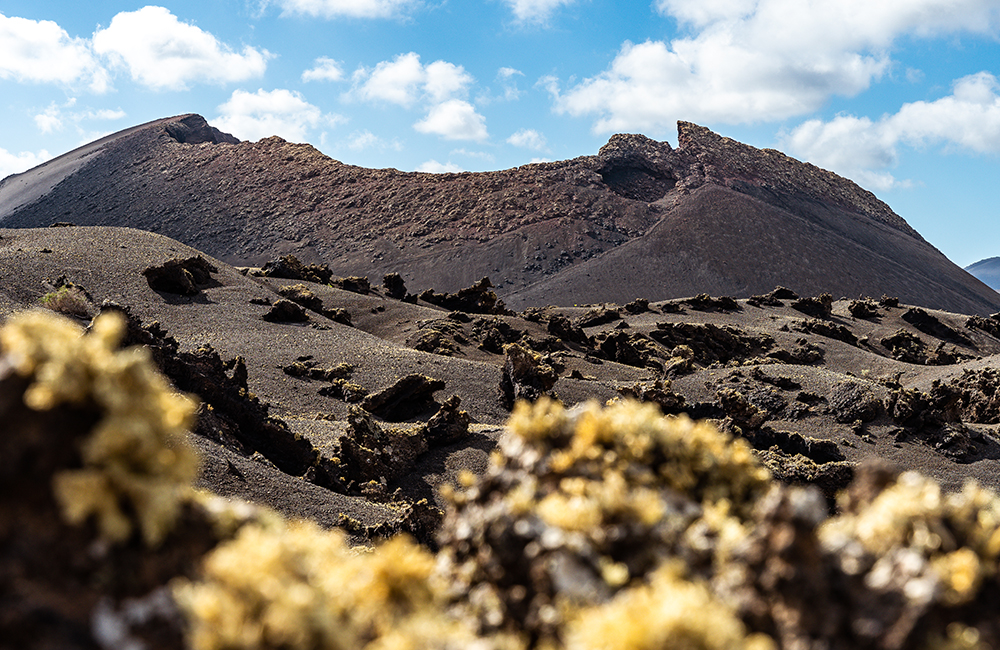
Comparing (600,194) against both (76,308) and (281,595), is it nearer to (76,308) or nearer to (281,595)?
(76,308)

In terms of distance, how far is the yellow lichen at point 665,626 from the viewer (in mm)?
1625

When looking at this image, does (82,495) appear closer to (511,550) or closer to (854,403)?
(511,550)

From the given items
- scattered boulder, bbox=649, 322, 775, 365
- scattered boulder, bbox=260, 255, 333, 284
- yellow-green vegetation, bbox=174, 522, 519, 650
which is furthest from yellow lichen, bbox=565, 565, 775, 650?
scattered boulder, bbox=260, 255, 333, 284

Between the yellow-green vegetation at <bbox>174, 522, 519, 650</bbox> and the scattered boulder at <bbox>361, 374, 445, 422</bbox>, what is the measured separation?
15.5 m

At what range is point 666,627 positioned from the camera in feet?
5.32

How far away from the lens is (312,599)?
173 cm

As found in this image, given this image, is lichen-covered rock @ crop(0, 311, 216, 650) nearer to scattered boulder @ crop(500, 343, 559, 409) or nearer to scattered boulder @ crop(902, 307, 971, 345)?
scattered boulder @ crop(500, 343, 559, 409)

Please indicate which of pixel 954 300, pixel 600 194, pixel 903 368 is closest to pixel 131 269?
pixel 903 368

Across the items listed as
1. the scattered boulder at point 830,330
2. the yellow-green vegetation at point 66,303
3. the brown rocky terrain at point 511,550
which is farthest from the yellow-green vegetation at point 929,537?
the scattered boulder at point 830,330

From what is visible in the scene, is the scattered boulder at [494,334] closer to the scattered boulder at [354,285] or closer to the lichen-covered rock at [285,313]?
the lichen-covered rock at [285,313]

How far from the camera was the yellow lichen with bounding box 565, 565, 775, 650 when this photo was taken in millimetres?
1625

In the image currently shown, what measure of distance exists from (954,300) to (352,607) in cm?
7671

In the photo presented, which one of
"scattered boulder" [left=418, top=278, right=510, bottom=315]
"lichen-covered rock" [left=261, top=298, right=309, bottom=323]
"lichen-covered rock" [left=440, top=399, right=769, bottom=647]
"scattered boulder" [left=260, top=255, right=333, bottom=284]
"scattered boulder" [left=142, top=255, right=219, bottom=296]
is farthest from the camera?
"scattered boulder" [left=260, top=255, right=333, bottom=284]

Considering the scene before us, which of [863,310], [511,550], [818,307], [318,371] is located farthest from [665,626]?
[863,310]
